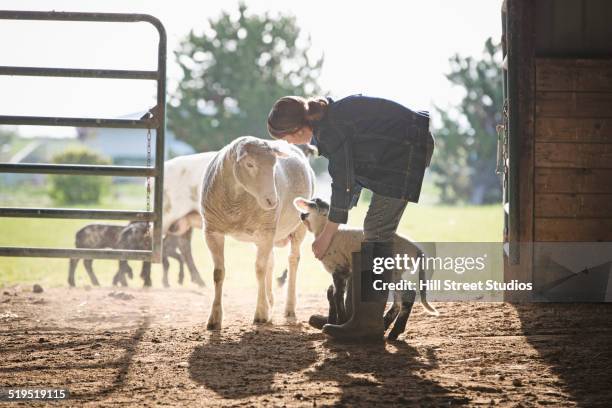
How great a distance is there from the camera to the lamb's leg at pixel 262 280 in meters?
7.17

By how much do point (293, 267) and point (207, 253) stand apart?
37.7ft

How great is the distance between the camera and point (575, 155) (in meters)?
7.65

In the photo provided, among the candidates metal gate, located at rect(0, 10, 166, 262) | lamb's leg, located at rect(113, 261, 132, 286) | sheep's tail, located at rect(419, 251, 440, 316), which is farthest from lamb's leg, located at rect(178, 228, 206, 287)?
sheep's tail, located at rect(419, 251, 440, 316)

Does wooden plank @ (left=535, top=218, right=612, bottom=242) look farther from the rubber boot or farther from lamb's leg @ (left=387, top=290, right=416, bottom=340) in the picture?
the rubber boot

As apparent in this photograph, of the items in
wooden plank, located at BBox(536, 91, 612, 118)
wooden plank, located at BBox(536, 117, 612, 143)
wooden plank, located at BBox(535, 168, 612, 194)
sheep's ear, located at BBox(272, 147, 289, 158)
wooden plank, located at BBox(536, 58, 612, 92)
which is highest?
wooden plank, located at BBox(536, 58, 612, 92)

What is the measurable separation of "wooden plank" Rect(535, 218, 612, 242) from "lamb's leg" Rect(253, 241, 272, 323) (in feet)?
8.36

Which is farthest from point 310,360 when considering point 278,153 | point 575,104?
point 575,104

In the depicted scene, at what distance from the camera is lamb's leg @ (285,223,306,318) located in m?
7.77

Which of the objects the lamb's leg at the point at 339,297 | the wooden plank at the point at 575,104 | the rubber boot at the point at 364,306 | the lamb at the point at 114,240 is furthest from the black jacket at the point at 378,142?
the lamb at the point at 114,240

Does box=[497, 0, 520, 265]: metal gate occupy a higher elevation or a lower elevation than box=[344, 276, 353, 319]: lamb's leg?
higher

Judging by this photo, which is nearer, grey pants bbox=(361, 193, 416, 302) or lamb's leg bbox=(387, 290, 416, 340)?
grey pants bbox=(361, 193, 416, 302)

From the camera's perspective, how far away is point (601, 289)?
296 inches

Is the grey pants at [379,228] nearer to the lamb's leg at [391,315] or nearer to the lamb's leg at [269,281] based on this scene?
the lamb's leg at [391,315]

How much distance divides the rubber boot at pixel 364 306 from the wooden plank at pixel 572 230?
8.45ft
